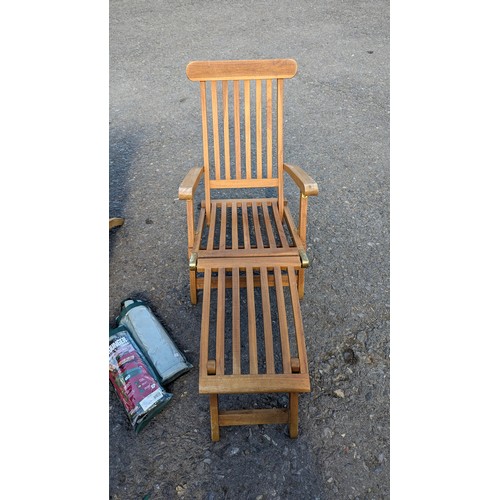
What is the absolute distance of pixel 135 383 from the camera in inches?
79.0

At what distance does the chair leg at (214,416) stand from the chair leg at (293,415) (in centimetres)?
31

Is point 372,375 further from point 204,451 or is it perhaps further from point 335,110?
point 335,110

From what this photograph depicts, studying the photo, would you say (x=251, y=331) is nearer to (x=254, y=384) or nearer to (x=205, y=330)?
(x=205, y=330)

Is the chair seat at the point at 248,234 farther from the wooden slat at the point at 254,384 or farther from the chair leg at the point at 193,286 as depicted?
the wooden slat at the point at 254,384

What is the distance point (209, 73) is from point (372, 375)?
1843 millimetres

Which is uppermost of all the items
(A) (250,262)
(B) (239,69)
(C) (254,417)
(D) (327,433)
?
(B) (239,69)

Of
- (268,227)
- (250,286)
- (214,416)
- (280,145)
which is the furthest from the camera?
(280,145)

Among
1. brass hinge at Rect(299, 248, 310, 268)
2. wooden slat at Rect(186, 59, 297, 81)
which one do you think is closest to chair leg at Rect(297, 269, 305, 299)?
brass hinge at Rect(299, 248, 310, 268)

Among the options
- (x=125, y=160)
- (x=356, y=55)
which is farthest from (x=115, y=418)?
(x=356, y=55)

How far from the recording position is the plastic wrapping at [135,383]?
1.95 meters

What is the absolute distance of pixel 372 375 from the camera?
2.18 meters

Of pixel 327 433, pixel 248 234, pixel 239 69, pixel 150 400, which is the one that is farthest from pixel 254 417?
pixel 239 69

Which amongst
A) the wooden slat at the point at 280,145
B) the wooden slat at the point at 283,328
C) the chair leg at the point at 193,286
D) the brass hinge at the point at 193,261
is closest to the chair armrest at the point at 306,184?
the wooden slat at the point at 280,145

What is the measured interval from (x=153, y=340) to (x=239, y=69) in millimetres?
1552
